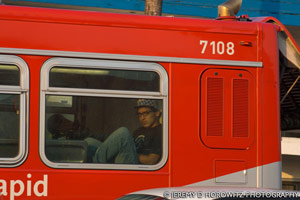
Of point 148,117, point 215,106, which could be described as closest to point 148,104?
point 148,117

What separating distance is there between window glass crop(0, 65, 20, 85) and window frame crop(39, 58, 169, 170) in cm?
25

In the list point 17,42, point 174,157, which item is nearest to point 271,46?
point 174,157

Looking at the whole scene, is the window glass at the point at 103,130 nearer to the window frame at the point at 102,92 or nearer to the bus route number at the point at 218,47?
the window frame at the point at 102,92

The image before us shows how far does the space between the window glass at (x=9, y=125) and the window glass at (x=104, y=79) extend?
0.43 m

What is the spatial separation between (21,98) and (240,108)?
7.82 ft

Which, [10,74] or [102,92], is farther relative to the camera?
[102,92]

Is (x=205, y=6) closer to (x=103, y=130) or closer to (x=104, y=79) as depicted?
(x=104, y=79)

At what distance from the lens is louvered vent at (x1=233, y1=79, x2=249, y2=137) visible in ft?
23.7

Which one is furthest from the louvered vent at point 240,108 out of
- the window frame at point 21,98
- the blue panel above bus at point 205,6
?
the blue panel above bus at point 205,6

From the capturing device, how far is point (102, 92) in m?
6.88

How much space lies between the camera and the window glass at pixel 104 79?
6.83 m

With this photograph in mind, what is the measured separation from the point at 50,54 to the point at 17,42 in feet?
1.18

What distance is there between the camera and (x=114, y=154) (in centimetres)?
690

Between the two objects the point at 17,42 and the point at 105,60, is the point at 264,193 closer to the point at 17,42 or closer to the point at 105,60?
the point at 105,60
